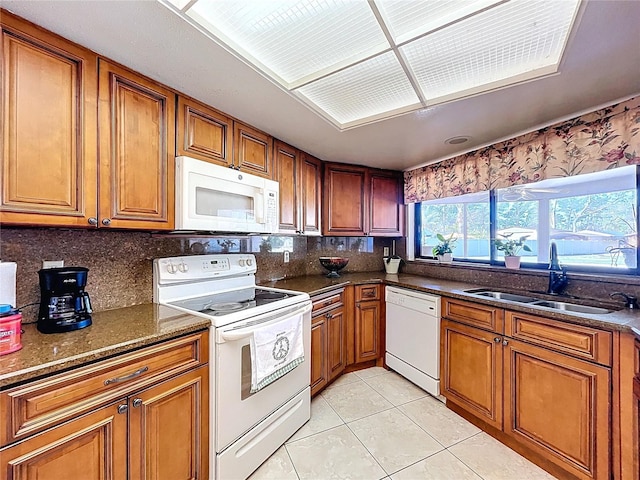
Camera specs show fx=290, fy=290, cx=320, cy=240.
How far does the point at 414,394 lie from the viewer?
242 centimetres

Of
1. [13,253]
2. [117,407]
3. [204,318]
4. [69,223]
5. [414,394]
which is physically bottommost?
[414,394]

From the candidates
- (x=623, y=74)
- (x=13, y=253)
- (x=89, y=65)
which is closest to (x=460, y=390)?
(x=623, y=74)

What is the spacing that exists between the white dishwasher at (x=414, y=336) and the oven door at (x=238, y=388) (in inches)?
47.5

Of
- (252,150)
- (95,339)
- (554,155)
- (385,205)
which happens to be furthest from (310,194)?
(95,339)

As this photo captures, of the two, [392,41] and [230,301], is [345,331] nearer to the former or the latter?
[230,301]

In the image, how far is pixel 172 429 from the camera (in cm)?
127

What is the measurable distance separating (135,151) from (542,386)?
250cm

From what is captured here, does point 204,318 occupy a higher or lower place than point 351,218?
lower

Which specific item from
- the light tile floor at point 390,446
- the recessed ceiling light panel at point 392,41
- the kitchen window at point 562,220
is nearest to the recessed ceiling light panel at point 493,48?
the recessed ceiling light panel at point 392,41

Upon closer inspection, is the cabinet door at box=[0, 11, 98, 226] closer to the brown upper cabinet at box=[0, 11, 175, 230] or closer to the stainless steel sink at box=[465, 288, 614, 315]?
the brown upper cabinet at box=[0, 11, 175, 230]

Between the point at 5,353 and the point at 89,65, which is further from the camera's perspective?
the point at 89,65

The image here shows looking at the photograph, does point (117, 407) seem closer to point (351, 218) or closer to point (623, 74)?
point (351, 218)

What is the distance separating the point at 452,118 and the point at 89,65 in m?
2.00

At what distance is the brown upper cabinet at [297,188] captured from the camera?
2363 millimetres
